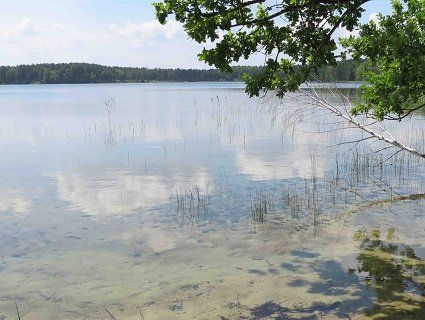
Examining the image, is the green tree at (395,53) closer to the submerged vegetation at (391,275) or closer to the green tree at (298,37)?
the green tree at (298,37)

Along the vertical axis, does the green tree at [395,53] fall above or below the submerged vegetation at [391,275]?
above

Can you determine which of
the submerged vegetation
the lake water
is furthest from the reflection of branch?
the submerged vegetation

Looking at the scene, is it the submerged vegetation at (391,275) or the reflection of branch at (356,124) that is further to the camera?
the reflection of branch at (356,124)

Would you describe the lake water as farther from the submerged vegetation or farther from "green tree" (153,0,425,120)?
"green tree" (153,0,425,120)

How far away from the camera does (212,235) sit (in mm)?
12078

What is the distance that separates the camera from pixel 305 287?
8961 millimetres

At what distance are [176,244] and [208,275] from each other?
205 cm

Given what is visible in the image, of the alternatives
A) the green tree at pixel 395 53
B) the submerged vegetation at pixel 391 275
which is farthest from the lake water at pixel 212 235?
the green tree at pixel 395 53

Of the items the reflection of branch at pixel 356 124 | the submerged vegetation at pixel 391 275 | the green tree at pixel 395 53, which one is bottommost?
the submerged vegetation at pixel 391 275

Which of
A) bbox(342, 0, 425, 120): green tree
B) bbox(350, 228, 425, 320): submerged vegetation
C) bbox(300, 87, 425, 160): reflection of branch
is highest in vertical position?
bbox(342, 0, 425, 120): green tree

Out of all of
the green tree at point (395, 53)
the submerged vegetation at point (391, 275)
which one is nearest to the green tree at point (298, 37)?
the green tree at point (395, 53)

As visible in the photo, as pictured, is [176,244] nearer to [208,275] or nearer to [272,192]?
[208,275]

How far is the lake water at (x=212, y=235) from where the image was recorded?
845 centimetres

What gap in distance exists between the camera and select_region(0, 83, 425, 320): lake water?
27.7 ft
